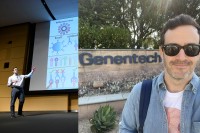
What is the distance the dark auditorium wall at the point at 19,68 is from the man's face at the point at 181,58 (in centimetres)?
668

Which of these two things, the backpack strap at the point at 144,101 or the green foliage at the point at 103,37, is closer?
the backpack strap at the point at 144,101

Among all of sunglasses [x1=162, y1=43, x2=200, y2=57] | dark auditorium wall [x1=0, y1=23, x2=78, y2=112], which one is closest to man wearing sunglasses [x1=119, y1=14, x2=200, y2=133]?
sunglasses [x1=162, y1=43, x2=200, y2=57]

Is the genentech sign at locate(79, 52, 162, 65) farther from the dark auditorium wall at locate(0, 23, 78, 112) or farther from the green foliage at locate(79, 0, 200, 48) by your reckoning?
the dark auditorium wall at locate(0, 23, 78, 112)

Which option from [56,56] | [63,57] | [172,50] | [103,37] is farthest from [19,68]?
[172,50]

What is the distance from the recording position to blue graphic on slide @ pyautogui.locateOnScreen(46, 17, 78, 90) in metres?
7.61

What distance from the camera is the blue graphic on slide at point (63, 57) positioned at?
25.0ft

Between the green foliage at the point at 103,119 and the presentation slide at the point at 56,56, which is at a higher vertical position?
the presentation slide at the point at 56,56

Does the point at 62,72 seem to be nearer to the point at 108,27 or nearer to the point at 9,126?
the point at 9,126

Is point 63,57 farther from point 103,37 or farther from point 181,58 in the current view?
point 181,58

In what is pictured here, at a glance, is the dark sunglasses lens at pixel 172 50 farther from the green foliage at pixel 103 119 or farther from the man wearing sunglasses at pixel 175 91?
the green foliage at pixel 103 119

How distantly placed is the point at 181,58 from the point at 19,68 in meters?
7.39

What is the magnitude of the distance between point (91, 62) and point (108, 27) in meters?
0.24

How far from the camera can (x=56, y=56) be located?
7918 millimetres

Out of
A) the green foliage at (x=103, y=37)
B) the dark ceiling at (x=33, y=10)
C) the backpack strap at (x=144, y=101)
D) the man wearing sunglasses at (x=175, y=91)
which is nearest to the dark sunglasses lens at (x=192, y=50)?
the man wearing sunglasses at (x=175, y=91)
